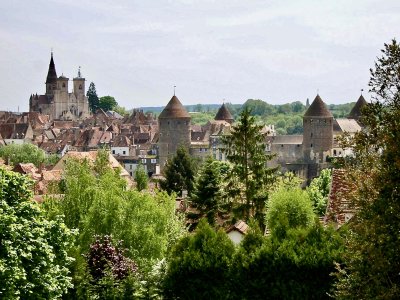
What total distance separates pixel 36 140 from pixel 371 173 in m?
124

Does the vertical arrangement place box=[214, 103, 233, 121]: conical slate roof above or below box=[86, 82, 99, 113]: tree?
below

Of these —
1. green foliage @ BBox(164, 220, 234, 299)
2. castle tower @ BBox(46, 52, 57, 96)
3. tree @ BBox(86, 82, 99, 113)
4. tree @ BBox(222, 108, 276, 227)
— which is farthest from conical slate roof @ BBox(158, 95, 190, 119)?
tree @ BBox(86, 82, 99, 113)

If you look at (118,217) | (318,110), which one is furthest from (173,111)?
(118,217)

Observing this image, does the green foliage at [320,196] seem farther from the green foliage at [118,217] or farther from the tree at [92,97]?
the tree at [92,97]

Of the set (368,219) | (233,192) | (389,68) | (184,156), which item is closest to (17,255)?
(368,219)

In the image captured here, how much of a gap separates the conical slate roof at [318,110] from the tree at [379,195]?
2889 inches

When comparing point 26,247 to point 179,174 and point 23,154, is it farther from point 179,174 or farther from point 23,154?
point 23,154

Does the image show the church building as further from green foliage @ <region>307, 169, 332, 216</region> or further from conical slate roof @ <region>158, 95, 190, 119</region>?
green foliage @ <region>307, 169, 332, 216</region>

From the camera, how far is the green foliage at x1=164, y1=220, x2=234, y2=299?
21.1m

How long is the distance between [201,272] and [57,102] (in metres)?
160

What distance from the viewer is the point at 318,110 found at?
87.4 metres

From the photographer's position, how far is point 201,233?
21641mm

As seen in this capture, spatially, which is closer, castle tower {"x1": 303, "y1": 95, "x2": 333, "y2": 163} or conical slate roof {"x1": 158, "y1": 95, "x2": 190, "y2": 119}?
castle tower {"x1": 303, "y1": 95, "x2": 333, "y2": 163}

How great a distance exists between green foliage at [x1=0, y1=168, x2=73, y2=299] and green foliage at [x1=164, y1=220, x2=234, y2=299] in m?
3.98
